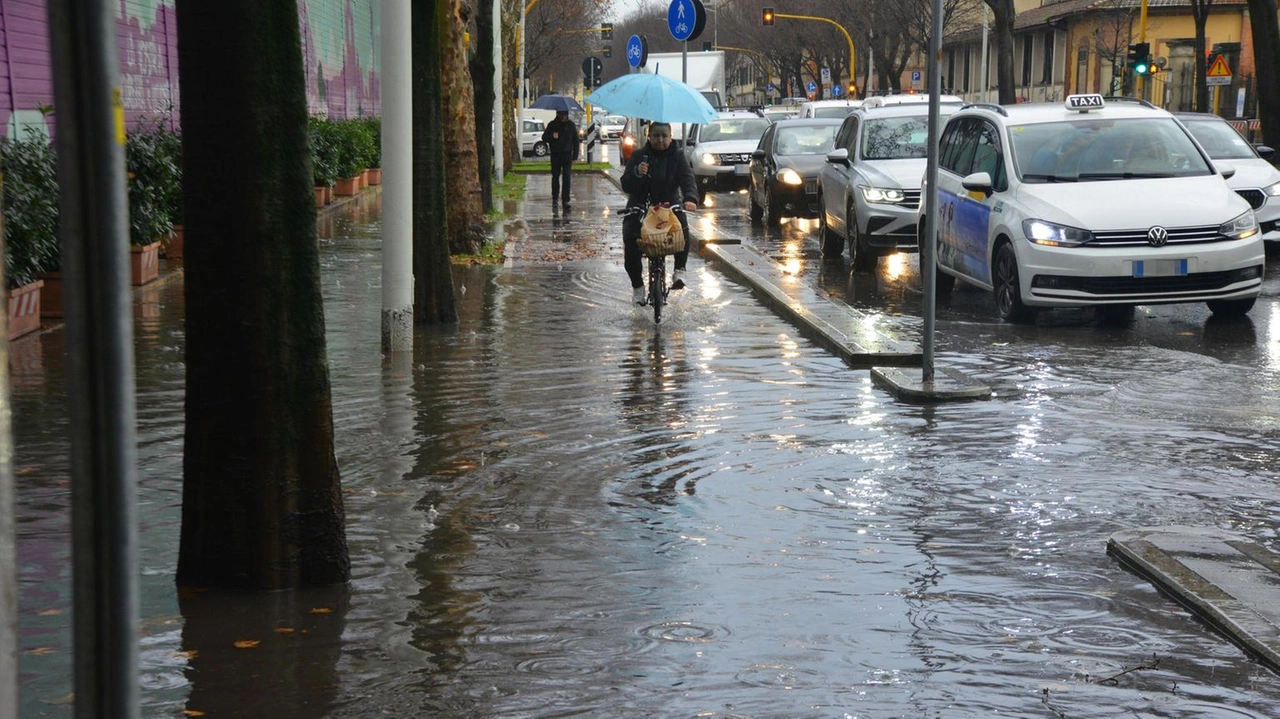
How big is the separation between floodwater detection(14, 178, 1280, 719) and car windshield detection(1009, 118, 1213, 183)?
2.31m

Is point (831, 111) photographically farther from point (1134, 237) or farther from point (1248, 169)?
point (1134, 237)

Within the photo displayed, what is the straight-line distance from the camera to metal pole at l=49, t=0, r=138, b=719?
2.62 m

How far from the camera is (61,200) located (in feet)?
8.83

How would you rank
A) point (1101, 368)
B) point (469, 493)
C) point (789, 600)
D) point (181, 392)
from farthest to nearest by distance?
point (1101, 368) < point (181, 392) < point (469, 493) < point (789, 600)

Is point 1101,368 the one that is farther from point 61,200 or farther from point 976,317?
point 61,200

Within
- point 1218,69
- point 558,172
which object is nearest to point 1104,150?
point 558,172

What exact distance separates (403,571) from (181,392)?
14.2 feet

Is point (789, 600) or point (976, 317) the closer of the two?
point (789, 600)

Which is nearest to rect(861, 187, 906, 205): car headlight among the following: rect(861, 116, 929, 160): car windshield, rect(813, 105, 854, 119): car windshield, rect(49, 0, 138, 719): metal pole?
rect(861, 116, 929, 160): car windshield

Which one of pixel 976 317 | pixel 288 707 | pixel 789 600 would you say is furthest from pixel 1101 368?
pixel 288 707

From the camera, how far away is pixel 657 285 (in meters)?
13.3

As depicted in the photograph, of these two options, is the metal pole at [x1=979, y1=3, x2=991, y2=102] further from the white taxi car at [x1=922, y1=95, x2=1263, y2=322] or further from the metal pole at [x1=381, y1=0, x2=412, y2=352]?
the metal pole at [x1=381, y1=0, x2=412, y2=352]

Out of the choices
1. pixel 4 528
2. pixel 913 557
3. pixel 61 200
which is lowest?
pixel 913 557

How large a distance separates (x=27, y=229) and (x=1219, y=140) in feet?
45.3
